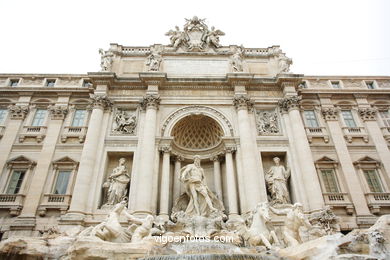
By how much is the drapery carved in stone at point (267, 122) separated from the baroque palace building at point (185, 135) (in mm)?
74

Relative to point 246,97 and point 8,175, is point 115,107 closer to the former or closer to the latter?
point 8,175

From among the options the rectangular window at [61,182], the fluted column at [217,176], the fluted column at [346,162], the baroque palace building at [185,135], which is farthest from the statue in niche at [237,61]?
the rectangular window at [61,182]

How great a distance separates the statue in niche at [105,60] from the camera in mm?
18809

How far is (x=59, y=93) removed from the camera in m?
19.5

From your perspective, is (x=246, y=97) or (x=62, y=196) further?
(x=246, y=97)

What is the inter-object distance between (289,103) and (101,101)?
12.8 metres

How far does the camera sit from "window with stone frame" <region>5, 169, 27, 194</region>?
51.7 feet

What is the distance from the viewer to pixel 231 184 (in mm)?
15375

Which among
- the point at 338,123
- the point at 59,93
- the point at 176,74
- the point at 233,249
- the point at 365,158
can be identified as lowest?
the point at 233,249

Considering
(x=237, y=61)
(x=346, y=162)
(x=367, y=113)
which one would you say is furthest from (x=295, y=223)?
(x=367, y=113)

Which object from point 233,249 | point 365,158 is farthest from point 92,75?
point 365,158

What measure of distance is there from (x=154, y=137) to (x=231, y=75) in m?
6.94

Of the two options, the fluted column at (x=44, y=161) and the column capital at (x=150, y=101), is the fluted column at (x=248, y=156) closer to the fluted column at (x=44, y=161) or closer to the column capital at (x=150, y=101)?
the column capital at (x=150, y=101)

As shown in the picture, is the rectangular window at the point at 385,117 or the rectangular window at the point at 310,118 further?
the rectangular window at the point at 385,117
